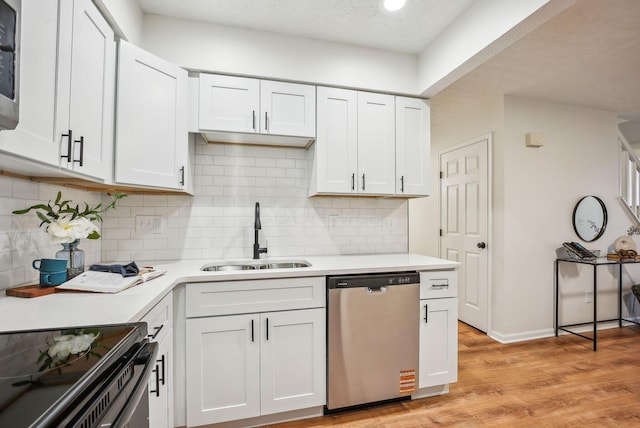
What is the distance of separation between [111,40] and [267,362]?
1.96 metres

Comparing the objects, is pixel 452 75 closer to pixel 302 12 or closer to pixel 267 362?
pixel 302 12

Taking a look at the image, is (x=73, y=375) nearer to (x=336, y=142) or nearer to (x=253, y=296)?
(x=253, y=296)

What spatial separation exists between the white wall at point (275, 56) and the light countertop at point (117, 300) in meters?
1.37

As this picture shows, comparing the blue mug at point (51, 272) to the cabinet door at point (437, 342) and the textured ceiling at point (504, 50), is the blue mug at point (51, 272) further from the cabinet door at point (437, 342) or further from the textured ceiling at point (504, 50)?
the cabinet door at point (437, 342)

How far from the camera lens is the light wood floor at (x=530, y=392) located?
192 cm

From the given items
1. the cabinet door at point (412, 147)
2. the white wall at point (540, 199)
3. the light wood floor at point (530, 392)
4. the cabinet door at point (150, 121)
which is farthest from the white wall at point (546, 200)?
the cabinet door at point (150, 121)

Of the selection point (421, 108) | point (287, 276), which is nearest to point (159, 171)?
point (287, 276)

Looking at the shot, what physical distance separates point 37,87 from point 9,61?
298 millimetres

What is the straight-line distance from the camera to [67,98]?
4.04 ft

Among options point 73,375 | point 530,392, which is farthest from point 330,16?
point 530,392

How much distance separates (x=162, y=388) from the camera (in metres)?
1.49

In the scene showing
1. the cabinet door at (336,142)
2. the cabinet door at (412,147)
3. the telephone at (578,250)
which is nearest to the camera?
the cabinet door at (336,142)

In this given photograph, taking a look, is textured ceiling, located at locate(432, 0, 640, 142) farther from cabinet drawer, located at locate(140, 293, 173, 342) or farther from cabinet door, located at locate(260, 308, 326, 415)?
cabinet drawer, located at locate(140, 293, 173, 342)

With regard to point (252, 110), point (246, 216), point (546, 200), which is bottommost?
point (246, 216)
